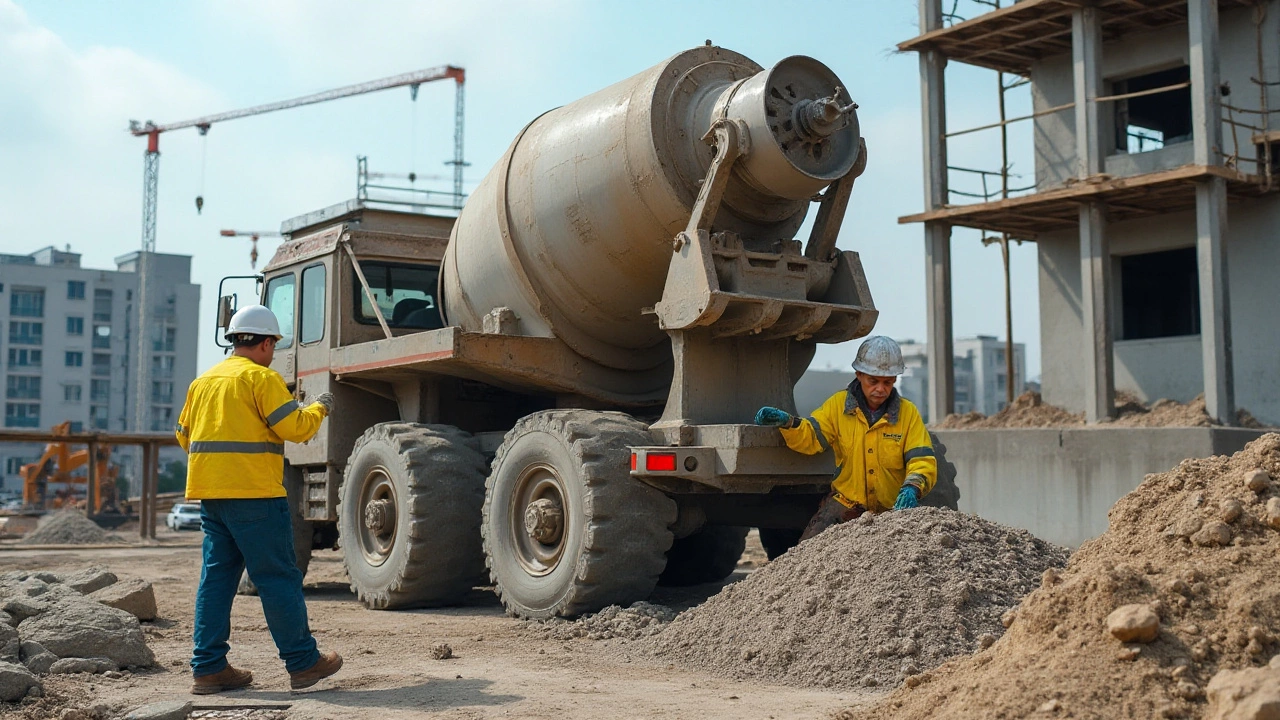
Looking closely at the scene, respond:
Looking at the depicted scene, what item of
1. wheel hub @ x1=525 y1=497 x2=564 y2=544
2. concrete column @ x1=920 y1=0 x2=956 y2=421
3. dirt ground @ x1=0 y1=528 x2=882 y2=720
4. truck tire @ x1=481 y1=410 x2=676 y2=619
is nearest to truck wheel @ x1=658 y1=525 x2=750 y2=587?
dirt ground @ x1=0 y1=528 x2=882 y2=720

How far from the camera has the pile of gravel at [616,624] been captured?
23.6 ft

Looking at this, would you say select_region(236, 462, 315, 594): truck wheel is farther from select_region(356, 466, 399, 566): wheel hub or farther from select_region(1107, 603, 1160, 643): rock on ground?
select_region(1107, 603, 1160, 643): rock on ground

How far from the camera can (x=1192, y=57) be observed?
16922 millimetres

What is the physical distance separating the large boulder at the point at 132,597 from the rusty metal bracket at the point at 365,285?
267cm

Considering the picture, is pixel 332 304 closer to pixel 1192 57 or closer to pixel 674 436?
pixel 674 436

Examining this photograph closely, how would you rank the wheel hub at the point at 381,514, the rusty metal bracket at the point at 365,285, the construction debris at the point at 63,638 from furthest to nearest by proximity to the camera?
1. the rusty metal bracket at the point at 365,285
2. the wheel hub at the point at 381,514
3. the construction debris at the point at 63,638

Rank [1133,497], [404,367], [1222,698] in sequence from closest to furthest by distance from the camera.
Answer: [1222,698] → [1133,497] → [404,367]

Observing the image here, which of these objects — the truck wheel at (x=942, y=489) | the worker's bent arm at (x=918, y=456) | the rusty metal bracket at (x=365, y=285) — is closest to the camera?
the worker's bent arm at (x=918, y=456)

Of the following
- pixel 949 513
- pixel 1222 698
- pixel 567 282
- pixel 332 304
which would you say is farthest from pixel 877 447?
pixel 332 304

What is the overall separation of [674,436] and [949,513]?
5.67 ft

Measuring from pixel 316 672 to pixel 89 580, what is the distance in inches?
139

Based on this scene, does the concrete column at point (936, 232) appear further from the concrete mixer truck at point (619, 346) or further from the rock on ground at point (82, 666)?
the rock on ground at point (82, 666)

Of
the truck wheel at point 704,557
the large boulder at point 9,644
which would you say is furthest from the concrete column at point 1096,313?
the large boulder at point 9,644

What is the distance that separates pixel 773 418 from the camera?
7.50 m
